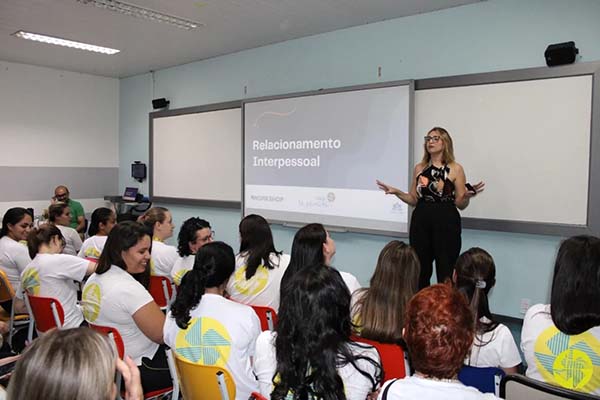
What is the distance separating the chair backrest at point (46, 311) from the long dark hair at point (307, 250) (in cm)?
128

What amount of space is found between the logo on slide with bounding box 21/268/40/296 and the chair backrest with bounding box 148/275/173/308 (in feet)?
2.57

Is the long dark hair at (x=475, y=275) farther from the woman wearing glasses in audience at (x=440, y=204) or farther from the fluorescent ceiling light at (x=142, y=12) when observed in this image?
the fluorescent ceiling light at (x=142, y=12)

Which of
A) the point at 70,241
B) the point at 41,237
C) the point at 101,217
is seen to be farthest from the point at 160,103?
the point at 41,237

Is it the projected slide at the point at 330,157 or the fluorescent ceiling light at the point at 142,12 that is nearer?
the fluorescent ceiling light at the point at 142,12

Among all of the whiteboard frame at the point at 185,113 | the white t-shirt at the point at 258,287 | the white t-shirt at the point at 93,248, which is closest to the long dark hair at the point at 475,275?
the white t-shirt at the point at 258,287

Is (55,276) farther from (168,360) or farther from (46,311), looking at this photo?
(168,360)

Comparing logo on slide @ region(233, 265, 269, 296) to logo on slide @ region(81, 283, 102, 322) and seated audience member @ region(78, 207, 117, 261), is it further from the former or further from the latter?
seated audience member @ region(78, 207, 117, 261)

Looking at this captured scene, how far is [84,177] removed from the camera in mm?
7566

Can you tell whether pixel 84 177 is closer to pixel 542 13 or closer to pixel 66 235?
pixel 66 235

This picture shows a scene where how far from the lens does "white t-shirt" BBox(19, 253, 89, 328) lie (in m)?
2.93

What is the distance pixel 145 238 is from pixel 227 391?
3.86 feet

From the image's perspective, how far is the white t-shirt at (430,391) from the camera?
123 centimetres

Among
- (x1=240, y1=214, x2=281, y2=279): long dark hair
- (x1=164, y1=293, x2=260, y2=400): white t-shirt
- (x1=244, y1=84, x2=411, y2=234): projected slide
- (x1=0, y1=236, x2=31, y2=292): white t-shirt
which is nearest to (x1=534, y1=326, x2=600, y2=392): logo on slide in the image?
(x1=164, y1=293, x2=260, y2=400): white t-shirt

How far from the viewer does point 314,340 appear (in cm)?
152
